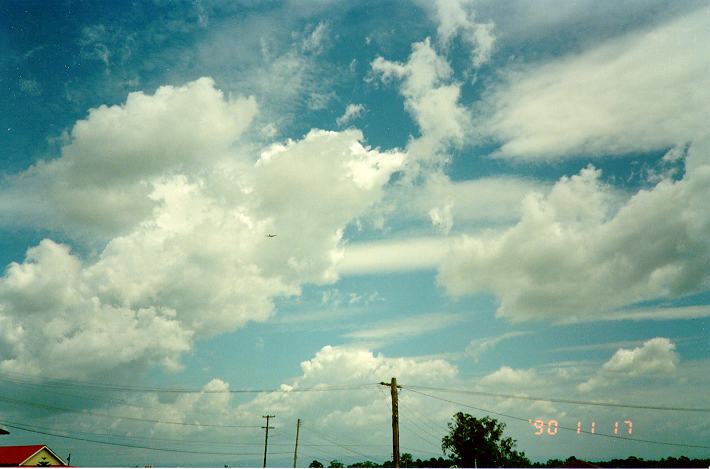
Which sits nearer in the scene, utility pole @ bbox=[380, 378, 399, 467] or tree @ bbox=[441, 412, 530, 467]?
utility pole @ bbox=[380, 378, 399, 467]

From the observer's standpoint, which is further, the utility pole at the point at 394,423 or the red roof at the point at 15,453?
the red roof at the point at 15,453

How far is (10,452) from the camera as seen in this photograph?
67.2 metres

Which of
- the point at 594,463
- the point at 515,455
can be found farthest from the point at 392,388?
the point at 515,455

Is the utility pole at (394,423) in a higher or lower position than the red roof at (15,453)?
higher

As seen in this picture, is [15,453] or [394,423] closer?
[394,423]

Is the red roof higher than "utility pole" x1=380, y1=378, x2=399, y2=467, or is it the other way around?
"utility pole" x1=380, y1=378, x2=399, y2=467

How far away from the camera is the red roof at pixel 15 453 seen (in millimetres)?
65231

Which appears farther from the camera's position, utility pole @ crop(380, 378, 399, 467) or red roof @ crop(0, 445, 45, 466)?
red roof @ crop(0, 445, 45, 466)

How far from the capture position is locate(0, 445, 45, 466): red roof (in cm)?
6523

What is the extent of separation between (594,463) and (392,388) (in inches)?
2417

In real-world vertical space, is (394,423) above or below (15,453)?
above

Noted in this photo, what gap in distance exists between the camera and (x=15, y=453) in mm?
67125

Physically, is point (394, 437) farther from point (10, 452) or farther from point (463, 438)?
point (463, 438)

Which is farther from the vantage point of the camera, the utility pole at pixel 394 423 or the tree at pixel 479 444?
the tree at pixel 479 444
